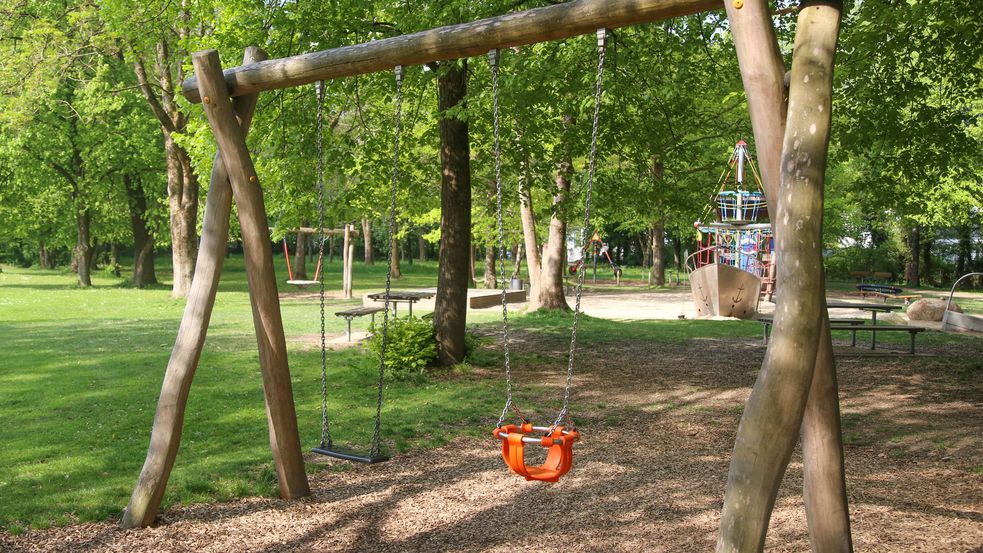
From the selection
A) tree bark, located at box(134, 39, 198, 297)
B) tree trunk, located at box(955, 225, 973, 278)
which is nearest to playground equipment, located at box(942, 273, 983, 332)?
tree bark, located at box(134, 39, 198, 297)

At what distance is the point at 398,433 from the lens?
26.6 feet

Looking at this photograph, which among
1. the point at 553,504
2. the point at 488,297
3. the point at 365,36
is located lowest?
the point at 553,504

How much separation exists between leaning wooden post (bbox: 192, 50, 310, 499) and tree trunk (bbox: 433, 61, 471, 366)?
5.90 metres

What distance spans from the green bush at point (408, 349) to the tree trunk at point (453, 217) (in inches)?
12.6

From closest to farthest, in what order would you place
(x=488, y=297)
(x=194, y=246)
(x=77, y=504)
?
(x=77, y=504) → (x=488, y=297) → (x=194, y=246)

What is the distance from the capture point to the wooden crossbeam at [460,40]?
4.75 meters

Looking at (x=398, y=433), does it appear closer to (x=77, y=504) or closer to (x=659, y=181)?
(x=77, y=504)

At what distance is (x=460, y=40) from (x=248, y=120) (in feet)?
5.46

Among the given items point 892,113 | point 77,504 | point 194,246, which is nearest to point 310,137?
point 77,504

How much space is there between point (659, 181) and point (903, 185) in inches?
143

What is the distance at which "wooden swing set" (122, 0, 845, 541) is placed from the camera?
412 cm

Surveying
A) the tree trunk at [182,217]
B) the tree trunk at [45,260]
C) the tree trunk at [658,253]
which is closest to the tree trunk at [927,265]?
the tree trunk at [658,253]

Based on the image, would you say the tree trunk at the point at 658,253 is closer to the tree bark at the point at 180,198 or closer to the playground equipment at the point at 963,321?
the tree bark at the point at 180,198

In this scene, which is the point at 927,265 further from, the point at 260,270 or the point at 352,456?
the point at 260,270
